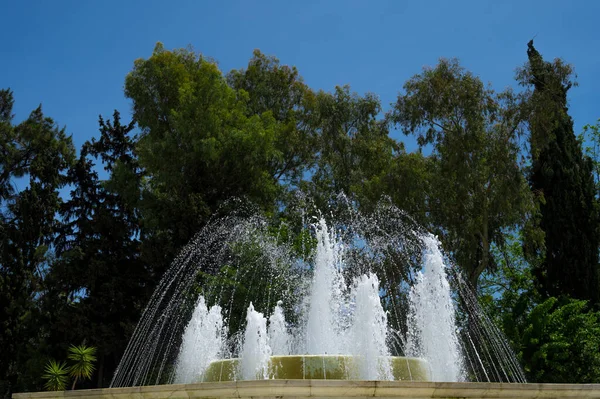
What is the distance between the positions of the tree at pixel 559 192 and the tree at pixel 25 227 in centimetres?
1676

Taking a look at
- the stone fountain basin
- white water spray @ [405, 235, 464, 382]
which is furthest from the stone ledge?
white water spray @ [405, 235, 464, 382]

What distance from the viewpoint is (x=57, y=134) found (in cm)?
3011

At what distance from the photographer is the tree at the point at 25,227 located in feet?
78.5

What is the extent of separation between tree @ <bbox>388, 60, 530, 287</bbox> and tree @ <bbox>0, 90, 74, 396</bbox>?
563 inches

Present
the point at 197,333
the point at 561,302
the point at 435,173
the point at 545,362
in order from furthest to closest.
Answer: the point at 435,173
the point at 561,302
the point at 545,362
the point at 197,333

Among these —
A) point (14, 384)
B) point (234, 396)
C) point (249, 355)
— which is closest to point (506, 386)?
point (234, 396)

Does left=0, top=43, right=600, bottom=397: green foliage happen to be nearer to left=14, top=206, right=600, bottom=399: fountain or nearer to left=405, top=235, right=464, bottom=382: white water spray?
left=14, top=206, right=600, bottom=399: fountain

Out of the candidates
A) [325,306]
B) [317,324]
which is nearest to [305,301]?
[325,306]

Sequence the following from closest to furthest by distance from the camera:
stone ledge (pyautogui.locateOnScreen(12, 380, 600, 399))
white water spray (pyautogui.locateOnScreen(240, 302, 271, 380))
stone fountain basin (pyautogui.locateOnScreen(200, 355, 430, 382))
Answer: stone ledge (pyautogui.locateOnScreen(12, 380, 600, 399)) < stone fountain basin (pyautogui.locateOnScreen(200, 355, 430, 382)) < white water spray (pyautogui.locateOnScreen(240, 302, 271, 380))

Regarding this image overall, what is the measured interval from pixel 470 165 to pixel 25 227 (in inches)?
672

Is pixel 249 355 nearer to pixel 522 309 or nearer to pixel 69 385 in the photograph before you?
pixel 522 309

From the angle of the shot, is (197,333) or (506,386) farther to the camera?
(197,333)

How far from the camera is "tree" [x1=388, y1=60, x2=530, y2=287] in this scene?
1959 centimetres

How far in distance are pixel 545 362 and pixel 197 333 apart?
9.00 meters
